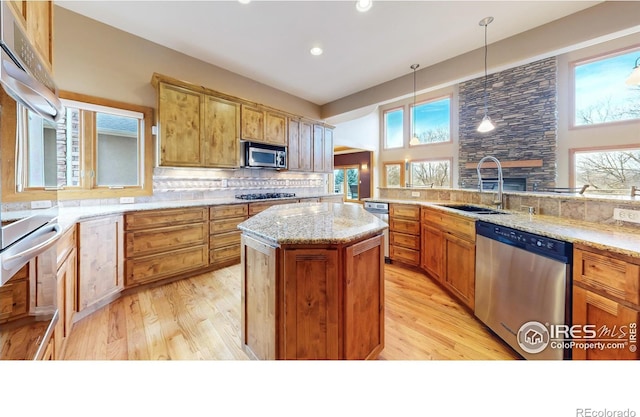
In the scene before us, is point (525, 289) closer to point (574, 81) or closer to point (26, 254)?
point (26, 254)

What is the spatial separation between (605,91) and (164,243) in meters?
8.79

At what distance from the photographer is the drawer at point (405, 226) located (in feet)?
10.2

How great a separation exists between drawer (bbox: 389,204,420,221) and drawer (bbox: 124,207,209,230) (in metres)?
2.56

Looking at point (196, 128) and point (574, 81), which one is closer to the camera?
point (196, 128)

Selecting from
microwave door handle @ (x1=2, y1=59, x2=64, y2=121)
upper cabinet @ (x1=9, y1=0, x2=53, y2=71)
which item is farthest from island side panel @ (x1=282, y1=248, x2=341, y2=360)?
upper cabinet @ (x1=9, y1=0, x2=53, y2=71)

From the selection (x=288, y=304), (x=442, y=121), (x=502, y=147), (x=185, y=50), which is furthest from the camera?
(x=442, y=121)

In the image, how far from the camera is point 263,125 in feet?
12.8

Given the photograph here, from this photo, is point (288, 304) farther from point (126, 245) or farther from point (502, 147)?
point (502, 147)

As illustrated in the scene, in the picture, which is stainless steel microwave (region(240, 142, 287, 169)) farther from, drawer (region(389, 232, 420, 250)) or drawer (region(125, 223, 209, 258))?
drawer (region(389, 232, 420, 250))

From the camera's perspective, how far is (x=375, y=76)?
3945 millimetres

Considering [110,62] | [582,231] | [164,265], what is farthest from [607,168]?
A: [110,62]
